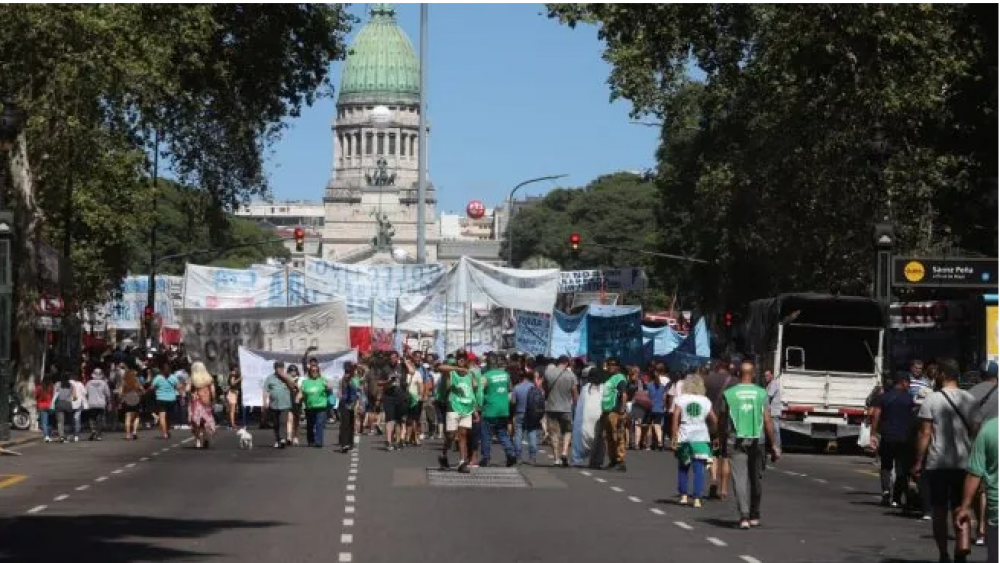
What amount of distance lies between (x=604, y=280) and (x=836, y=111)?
33273mm

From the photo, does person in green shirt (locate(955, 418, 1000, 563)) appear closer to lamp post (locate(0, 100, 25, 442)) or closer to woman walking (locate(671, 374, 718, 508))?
woman walking (locate(671, 374, 718, 508))

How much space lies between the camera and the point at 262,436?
41.8 m

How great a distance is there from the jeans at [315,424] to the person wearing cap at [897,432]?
1364cm

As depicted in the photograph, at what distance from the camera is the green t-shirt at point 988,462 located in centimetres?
1424

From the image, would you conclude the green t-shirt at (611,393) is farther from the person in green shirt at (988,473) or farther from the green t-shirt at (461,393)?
the person in green shirt at (988,473)

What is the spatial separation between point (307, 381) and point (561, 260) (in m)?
146

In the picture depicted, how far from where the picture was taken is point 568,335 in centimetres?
5444

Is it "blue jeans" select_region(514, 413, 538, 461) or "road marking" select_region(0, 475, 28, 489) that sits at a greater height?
"blue jeans" select_region(514, 413, 538, 461)

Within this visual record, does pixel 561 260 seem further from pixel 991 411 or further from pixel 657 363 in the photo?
pixel 991 411

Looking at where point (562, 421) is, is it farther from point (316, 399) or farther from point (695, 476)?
point (695, 476)

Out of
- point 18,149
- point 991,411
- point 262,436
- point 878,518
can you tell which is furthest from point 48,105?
point 991,411

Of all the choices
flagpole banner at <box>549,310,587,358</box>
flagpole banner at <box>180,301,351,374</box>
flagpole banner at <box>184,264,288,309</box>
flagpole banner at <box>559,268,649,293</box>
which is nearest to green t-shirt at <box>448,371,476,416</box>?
flagpole banner at <box>180,301,351,374</box>

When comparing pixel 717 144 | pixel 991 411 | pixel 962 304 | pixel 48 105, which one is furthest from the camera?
pixel 717 144

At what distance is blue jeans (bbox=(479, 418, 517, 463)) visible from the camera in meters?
29.6
